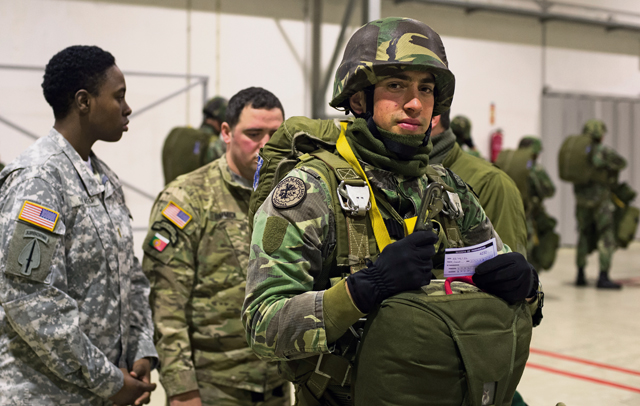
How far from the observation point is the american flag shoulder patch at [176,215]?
2.35 m

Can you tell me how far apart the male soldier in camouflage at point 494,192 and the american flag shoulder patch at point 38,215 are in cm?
144

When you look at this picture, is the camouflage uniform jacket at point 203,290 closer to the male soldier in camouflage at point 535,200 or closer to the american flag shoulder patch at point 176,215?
the american flag shoulder patch at point 176,215

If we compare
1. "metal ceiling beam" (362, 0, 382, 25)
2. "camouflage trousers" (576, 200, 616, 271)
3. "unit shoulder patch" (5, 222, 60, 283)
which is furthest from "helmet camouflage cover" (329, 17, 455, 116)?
"camouflage trousers" (576, 200, 616, 271)

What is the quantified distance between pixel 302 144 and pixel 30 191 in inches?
32.9

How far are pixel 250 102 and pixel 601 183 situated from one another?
22.3ft

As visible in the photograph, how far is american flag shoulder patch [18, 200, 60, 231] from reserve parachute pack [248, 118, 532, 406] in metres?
0.81

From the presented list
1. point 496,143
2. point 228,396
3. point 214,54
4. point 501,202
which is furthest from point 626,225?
point 228,396

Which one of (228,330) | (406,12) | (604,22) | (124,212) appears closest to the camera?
(124,212)

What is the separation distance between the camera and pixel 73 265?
190 cm

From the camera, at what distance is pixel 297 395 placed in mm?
1609

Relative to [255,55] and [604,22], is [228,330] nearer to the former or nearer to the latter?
[255,55]

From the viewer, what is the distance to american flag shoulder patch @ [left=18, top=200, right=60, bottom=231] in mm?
1784

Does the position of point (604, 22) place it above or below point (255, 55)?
above

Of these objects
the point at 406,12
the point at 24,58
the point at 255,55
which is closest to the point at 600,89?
the point at 406,12
